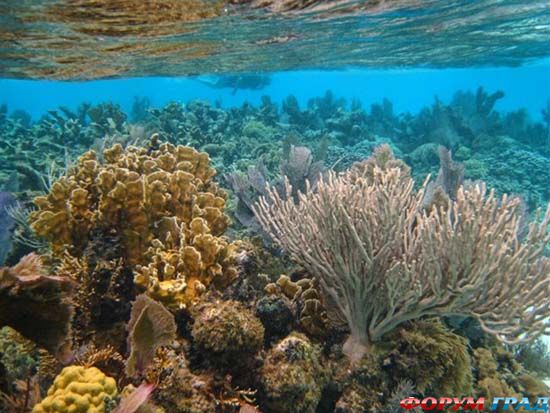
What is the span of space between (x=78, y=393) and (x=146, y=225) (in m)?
1.96

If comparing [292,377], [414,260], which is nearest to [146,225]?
[292,377]

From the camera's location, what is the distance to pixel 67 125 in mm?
14852

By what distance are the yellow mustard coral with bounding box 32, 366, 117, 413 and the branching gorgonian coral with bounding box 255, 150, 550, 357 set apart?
7.05ft

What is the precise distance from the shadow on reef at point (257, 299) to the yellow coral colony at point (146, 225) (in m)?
0.02

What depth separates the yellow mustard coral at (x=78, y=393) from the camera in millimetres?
2705

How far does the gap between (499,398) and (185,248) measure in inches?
147

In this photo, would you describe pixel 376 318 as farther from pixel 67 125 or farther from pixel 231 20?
pixel 67 125

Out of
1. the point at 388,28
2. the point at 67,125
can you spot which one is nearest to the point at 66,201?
the point at 67,125

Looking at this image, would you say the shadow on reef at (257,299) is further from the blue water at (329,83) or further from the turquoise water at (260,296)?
the blue water at (329,83)

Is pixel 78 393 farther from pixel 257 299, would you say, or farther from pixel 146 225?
pixel 146 225

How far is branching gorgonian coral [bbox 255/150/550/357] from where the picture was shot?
3.52 metres

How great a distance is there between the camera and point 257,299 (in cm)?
423

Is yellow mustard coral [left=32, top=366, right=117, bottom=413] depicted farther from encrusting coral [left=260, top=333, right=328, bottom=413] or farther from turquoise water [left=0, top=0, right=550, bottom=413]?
encrusting coral [left=260, top=333, right=328, bottom=413]

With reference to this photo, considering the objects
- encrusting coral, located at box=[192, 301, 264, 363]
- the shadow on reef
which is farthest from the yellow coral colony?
encrusting coral, located at box=[192, 301, 264, 363]
